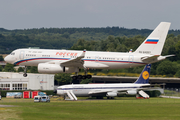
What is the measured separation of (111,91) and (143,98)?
1310 cm

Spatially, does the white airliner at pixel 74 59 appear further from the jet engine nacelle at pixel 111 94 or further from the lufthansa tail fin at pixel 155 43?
the jet engine nacelle at pixel 111 94

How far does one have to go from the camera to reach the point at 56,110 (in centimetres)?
8475

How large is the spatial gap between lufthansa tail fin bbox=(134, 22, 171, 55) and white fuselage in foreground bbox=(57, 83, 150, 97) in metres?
A: 42.1

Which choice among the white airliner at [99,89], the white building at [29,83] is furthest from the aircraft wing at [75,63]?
the white building at [29,83]

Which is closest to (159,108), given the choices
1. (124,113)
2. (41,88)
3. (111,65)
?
(124,113)

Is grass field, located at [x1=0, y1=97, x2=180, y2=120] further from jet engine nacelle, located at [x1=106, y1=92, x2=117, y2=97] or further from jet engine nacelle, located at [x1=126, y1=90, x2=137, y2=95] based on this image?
jet engine nacelle, located at [x1=126, y1=90, x2=137, y2=95]

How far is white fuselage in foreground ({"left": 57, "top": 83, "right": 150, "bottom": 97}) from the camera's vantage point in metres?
117

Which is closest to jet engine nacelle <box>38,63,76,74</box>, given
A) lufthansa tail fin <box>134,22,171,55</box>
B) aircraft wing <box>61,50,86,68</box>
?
aircraft wing <box>61,50,86,68</box>

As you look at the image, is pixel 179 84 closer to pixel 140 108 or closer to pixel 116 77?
pixel 116 77

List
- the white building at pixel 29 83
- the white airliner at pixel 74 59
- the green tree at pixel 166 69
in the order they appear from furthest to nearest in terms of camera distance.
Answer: the green tree at pixel 166 69, the white building at pixel 29 83, the white airliner at pixel 74 59

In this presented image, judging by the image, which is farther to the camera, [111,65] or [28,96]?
[28,96]

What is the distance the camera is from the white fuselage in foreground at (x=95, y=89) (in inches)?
4604

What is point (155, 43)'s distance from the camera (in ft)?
261

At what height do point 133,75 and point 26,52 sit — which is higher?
point 26,52
